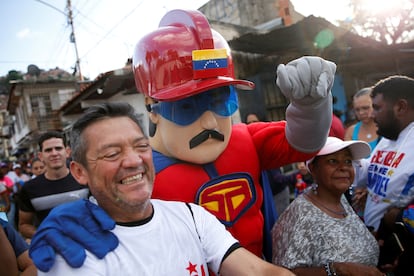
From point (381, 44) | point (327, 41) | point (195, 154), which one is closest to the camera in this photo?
point (195, 154)

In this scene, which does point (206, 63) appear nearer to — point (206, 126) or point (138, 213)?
point (206, 126)

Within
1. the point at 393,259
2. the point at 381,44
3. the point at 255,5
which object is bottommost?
the point at 393,259

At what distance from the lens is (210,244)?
1332 millimetres

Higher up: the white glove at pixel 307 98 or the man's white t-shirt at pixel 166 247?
the white glove at pixel 307 98

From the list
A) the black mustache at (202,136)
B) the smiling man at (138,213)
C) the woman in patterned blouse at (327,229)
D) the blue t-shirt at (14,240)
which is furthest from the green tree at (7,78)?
the woman in patterned blouse at (327,229)

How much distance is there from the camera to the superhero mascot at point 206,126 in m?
1.64

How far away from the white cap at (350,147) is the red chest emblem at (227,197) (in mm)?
473

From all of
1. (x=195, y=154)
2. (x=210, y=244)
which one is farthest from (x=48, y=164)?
(x=210, y=244)

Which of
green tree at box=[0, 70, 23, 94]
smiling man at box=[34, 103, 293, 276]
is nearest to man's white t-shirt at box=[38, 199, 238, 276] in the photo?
smiling man at box=[34, 103, 293, 276]

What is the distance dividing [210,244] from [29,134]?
24972mm

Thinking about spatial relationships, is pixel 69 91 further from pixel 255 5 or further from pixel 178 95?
pixel 178 95

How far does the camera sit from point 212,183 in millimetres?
1708

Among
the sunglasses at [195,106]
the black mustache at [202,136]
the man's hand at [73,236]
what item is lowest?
the man's hand at [73,236]

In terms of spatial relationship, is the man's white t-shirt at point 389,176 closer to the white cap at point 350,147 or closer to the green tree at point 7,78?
the white cap at point 350,147
